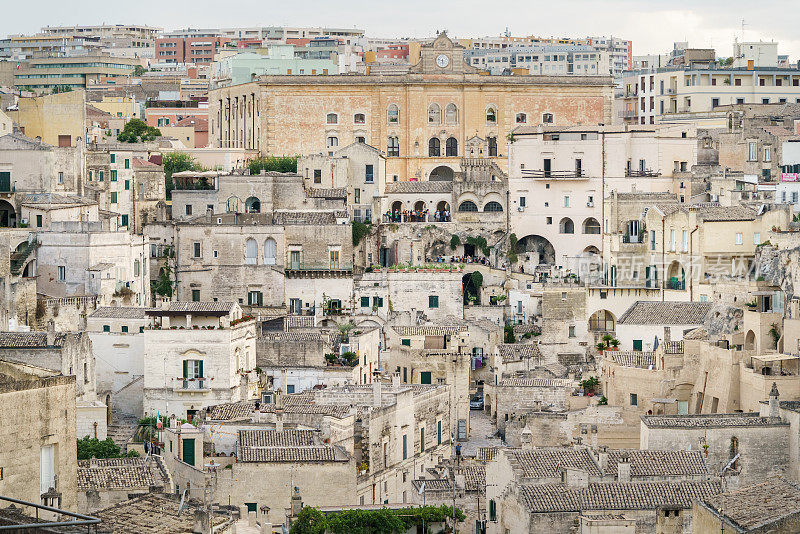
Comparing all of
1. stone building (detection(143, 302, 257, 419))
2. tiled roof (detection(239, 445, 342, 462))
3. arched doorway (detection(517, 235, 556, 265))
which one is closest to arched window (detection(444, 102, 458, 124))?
arched doorway (detection(517, 235, 556, 265))

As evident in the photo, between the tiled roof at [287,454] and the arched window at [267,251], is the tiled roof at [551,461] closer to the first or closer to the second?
the tiled roof at [287,454]

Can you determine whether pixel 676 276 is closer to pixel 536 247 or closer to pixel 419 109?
pixel 536 247

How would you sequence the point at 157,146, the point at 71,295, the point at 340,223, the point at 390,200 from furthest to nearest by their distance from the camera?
the point at 157,146, the point at 390,200, the point at 340,223, the point at 71,295

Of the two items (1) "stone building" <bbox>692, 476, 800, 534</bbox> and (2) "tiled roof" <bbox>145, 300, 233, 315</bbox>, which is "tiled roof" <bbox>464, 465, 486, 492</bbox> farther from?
(2) "tiled roof" <bbox>145, 300, 233, 315</bbox>

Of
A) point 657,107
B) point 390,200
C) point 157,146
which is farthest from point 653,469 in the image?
point 657,107

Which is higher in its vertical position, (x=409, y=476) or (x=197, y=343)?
(x=197, y=343)

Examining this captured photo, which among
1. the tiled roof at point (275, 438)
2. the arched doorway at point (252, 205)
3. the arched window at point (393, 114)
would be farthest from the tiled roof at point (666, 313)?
the arched window at point (393, 114)

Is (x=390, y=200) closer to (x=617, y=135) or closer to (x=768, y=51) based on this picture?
(x=617, y=135)
